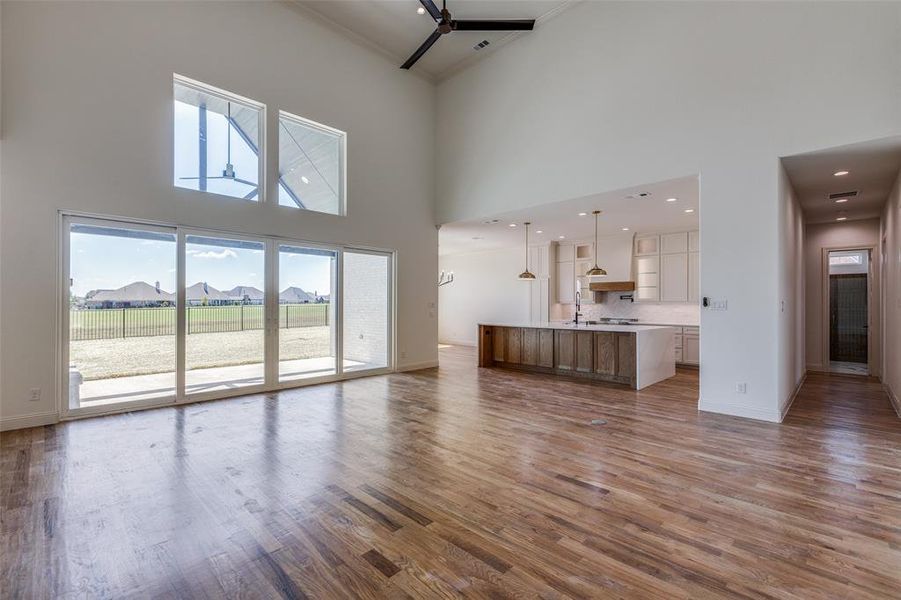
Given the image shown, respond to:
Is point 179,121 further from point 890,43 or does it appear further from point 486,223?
point 890,43

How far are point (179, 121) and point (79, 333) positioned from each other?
281cm

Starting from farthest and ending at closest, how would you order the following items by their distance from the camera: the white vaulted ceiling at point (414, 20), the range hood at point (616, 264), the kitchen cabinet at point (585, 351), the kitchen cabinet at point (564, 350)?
A: 1. the range hood at point (616, 264)
2. the kitchen cabinet at point (564, 350)
3. the kitchen cabinet at point (585, 351)
4. the white vaulted ceiling at point (414, 20)

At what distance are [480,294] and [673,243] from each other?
5.31 m

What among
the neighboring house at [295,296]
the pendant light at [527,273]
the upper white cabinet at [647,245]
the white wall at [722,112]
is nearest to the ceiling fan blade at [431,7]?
the white wall at [722,112]

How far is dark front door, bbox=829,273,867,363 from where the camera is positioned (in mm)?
7648

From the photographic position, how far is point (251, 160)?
19.1ft

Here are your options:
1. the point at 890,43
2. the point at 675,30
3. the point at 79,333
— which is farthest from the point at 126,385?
the point at 890,43

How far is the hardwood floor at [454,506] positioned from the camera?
1.84 metres

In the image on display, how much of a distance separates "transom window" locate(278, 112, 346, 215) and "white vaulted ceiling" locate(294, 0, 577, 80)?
1.68 m

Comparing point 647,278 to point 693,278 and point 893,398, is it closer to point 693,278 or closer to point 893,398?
point 693,278

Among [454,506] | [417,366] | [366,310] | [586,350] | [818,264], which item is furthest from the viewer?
[417,366]

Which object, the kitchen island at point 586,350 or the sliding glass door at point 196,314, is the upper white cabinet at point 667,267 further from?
the sliding glass door at point 196,314

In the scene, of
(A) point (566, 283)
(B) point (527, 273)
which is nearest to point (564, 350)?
(B) point (527, 273)

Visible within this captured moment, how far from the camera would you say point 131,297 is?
4.88 m
